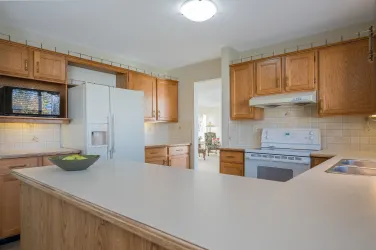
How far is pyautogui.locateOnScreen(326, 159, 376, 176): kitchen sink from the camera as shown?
1531 millimetres

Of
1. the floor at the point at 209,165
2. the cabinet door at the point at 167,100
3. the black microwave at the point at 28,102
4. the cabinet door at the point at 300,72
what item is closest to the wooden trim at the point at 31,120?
the black microwave at the point at 28,102

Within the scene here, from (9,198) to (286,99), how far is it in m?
3.19

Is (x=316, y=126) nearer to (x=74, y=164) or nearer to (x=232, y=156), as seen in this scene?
(x=232, y=156)

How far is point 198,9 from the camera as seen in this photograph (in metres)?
2.24

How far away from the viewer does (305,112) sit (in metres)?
3.12

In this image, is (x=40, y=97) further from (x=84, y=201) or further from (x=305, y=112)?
(x=305, y=112)

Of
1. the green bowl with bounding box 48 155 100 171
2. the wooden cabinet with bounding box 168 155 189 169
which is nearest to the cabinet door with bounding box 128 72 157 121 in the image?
the wooden cabinet with bounding box 168 155 189 169

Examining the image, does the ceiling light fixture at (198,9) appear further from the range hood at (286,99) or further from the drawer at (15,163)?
the drawer at (15,163)

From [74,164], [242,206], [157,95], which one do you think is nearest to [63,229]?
[74,164]

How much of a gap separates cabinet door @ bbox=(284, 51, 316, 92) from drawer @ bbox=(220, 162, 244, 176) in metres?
1.17

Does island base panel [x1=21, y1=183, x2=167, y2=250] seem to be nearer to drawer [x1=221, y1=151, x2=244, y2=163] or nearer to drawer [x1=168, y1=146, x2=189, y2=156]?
drawer [x1=221, y1=151, x2=244, y2=163]

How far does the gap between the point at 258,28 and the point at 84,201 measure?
2.76 meters

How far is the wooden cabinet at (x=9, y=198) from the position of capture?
2.30m

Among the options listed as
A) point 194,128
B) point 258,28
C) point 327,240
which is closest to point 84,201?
point 327,240
